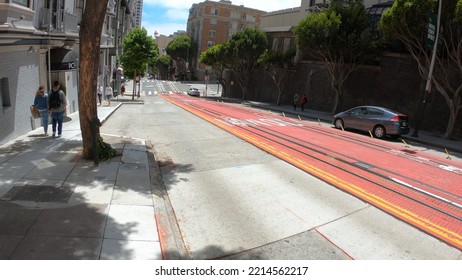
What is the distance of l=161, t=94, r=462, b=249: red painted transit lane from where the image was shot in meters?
7.32

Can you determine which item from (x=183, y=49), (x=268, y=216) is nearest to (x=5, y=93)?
(x=268, y=216)

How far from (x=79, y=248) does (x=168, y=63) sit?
11550 centimetres

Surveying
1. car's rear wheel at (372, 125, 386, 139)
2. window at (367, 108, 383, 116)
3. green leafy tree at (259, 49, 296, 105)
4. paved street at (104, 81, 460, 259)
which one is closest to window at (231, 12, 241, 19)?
green leafy tree at (259, 49, 296, 105)

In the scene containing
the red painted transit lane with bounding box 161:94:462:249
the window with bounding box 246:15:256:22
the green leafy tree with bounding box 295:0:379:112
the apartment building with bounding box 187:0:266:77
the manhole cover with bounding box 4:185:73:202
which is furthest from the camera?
the window with bounding box 246:15:256:22

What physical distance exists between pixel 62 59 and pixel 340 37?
20.1m

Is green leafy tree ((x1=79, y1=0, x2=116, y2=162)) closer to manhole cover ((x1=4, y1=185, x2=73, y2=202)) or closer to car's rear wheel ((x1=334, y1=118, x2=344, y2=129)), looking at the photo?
manhole cover ((x1=4, y1=185, x2=73, y2=202))

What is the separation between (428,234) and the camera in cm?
644

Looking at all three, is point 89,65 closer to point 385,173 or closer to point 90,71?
point 90,71

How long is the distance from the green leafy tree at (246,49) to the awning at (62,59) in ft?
106

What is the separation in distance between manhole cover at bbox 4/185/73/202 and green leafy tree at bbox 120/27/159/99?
3322 cm

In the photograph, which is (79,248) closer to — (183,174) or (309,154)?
Result: (183,174)

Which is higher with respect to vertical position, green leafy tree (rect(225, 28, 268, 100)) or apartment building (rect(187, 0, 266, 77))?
apartment building (rect(187, 0, 266, 77))

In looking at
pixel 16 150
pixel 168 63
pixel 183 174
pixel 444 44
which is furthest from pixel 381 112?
pixel 168 63

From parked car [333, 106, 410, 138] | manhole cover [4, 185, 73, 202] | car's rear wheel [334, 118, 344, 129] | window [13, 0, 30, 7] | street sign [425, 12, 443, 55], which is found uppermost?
street sign [425, 12, 443, 55]
